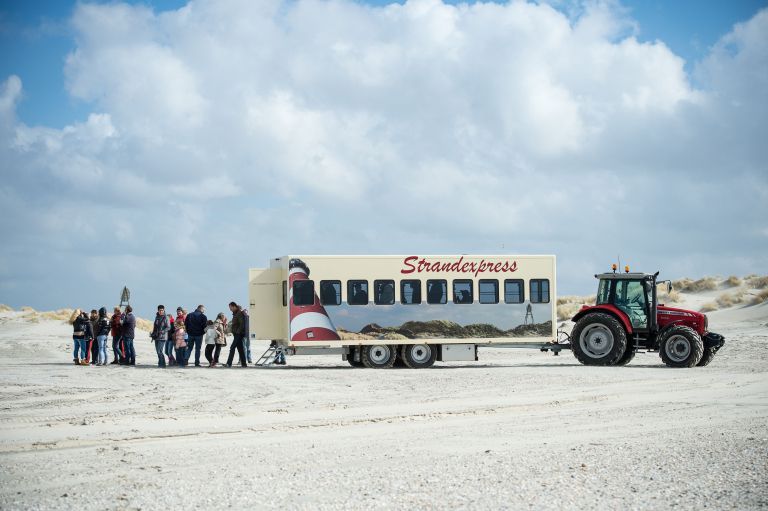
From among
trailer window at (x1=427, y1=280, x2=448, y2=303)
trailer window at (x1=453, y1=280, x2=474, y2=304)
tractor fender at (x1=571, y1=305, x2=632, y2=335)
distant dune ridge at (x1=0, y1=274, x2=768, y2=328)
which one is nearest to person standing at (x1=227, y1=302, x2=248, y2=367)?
trailer window at (x1=427, y1=280, x2=448, y2=303)

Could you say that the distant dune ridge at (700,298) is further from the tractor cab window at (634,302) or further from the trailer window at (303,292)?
the trailer window at (303,292)

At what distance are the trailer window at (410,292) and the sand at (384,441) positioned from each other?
290 centimetres

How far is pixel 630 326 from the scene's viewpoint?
2597 cm

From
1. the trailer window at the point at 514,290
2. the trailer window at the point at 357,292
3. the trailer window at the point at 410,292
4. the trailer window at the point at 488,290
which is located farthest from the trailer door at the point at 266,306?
the trailer window at the point at 514,290

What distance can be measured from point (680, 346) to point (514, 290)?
15.6ft

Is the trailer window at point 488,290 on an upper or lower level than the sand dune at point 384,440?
upper

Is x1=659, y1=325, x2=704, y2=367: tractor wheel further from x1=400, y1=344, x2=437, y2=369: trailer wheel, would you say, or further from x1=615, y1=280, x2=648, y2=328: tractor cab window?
x1=400, y1=344, x2=437, y2=369: trailer wheel

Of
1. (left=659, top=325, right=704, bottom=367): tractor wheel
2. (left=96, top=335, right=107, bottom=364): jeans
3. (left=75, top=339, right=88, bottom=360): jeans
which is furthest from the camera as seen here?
(left=75, top=339, right=88, bottom=360): jeans

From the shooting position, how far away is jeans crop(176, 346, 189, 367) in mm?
26391

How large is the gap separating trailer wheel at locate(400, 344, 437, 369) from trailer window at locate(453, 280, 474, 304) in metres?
1.56

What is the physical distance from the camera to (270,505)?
8.47 metres

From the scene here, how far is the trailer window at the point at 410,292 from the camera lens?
83.7 ft

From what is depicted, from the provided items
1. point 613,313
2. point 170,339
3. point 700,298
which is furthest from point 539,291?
point 700,298

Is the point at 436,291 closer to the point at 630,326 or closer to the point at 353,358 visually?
the point at 353,358
